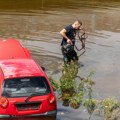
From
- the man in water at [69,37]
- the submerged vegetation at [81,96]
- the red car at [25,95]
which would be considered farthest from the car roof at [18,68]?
the man in water at [69,37]

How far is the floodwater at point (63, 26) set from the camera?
50.3 feet

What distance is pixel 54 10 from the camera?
97.9 feet

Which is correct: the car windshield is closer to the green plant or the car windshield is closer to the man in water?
the green plant

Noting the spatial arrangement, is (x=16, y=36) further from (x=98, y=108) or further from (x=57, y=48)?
(x=98, y=108)

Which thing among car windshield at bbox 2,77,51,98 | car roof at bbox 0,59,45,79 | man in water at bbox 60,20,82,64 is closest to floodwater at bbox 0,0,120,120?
man in water at bbox 60,20,82,64

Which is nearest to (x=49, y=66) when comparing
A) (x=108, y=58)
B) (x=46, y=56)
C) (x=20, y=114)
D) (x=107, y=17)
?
(x=46, y=56)

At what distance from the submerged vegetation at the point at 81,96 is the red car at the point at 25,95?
1212 millimetres

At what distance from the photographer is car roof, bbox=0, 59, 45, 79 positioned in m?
11.4

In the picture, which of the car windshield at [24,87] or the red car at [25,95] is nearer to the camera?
the red car at [25,95]

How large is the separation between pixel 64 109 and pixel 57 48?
24.4ft

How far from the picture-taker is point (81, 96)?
1269 cm

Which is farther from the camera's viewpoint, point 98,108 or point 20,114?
point 98,108

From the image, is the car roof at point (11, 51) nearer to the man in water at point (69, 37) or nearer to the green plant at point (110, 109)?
the man in water at point (69, 37)

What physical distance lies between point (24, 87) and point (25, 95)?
0.80ft
